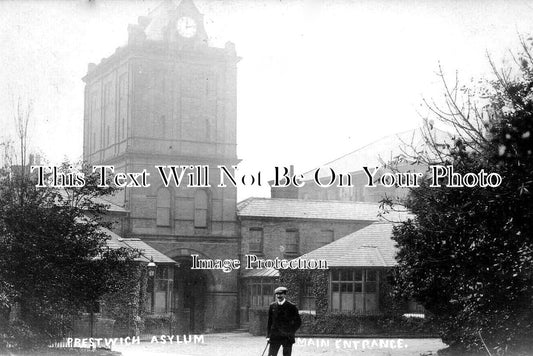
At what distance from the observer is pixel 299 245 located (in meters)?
45.1

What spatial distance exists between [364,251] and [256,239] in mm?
10942

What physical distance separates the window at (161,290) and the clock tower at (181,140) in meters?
3.79

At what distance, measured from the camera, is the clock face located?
4222 cm

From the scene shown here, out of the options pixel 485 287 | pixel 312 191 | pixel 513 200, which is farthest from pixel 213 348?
pixel 312 191

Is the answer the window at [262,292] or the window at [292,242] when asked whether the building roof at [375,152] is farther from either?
the window at [262,292]

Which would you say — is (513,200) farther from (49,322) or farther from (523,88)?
(49,322)

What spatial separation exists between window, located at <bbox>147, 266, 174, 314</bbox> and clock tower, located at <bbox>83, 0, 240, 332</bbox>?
3786mm

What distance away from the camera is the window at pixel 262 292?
134ft

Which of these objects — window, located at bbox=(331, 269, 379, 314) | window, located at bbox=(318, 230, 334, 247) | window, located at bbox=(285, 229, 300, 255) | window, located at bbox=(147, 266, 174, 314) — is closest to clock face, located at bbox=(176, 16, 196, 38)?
window, located at bbox=(285, 229, 300, 255)

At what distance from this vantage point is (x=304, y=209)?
46.0m

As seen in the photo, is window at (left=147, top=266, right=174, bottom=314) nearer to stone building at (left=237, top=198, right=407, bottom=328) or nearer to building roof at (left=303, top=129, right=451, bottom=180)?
stone building at (left=237, top=198, right=407, bottom=328)

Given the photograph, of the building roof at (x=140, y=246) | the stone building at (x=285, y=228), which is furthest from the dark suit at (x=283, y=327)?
the stone building at (x=285, y=228)

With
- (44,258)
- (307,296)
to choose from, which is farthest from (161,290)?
(44,258)

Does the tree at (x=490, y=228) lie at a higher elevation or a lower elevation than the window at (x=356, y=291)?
higher
